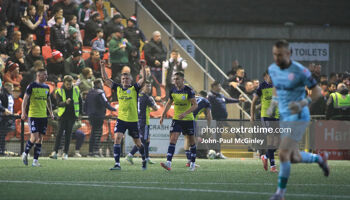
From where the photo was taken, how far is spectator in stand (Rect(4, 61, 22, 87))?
20.4 metres

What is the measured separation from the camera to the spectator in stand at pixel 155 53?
934 inches

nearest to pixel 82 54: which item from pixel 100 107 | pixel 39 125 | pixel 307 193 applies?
pixel 100 107

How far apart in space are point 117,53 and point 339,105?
7.83 m

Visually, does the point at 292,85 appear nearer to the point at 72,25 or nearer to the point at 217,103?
the point at 217,103

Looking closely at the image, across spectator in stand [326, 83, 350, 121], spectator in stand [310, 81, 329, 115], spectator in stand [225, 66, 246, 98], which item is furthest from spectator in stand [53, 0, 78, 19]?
spectator in stand [326, 83, 350, 121]

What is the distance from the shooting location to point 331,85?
24688 mm

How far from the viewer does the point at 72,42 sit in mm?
22297

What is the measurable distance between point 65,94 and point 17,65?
78.6 inches

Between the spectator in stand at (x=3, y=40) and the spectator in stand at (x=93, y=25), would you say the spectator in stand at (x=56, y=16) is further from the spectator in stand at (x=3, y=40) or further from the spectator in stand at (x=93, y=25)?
the spectator in stand at (x=3, y=40)

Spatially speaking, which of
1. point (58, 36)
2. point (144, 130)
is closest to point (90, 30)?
point (58, 36)

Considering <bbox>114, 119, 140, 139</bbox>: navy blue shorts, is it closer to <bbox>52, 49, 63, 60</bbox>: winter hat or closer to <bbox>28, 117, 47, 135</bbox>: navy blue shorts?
<bbox>28, 117, 47, 135</bbox>: navy blue shorts

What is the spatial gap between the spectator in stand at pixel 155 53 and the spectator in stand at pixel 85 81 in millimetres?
3024

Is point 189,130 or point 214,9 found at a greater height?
point 214,9

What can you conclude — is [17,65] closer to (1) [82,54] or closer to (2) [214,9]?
(1) [82,54]
